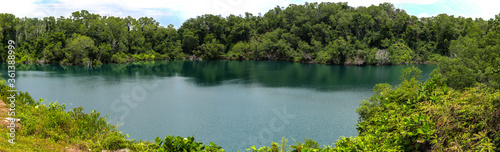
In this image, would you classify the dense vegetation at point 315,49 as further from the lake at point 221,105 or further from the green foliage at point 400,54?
the lake at point 221,105

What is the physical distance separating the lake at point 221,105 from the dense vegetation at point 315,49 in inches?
205

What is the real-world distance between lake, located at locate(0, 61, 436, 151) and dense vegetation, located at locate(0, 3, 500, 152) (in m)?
5.22

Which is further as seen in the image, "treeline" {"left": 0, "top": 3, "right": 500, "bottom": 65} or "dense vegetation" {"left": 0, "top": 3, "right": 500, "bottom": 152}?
"treeline" {"left": 0, "top": 3, "right": 500, "bottom": 65}

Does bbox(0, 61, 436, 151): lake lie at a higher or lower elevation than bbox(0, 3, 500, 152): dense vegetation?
lower

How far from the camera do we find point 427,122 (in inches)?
261

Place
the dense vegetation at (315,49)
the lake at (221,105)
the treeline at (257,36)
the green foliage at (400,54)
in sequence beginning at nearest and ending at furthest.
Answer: the dense vegetation at (315,49) → the lake at (221,105) → the treeline at (257,36) → the green foliage at (400,54)

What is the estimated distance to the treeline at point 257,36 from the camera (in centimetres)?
6638

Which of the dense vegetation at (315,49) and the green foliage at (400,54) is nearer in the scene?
the dense vegetation at (315,49)

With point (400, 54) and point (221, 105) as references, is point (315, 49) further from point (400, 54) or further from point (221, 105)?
point (221, 105)

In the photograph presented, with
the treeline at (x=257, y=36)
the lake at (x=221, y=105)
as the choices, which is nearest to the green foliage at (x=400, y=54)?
the treeline at (x=257, y=36)

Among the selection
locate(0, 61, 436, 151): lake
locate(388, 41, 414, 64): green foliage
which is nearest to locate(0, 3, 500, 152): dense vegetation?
locate(388, 41, 414, 64): green foliage

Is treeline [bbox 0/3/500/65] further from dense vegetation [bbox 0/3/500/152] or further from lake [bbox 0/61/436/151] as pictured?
lake [bbox 0/61/436/151]

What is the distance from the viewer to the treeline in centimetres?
6638

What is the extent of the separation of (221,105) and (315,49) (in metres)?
58.8
